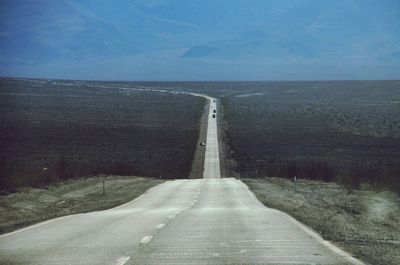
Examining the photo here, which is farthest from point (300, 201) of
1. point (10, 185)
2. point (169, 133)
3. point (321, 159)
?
point (169, 133)

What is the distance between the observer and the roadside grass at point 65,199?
23562mm

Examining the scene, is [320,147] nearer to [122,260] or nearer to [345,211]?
[345,211]

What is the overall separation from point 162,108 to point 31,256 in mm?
122327

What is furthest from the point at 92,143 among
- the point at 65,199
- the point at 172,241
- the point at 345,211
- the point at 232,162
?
the point at 172,241

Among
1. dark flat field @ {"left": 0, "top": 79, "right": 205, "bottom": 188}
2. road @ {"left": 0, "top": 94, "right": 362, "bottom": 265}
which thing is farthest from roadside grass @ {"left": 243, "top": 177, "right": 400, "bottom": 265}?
dark flat field @ {"left": 0, "top": 79, "right": 205, "bottom": 188}

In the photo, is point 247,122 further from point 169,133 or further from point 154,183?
point 154,183

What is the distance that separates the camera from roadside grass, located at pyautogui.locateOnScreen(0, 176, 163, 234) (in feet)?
77.3

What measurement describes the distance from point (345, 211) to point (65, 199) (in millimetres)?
14259

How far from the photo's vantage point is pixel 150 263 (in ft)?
38.3

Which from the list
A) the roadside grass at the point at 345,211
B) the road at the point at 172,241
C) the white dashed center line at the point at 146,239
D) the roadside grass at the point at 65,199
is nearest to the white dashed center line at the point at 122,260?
the road at the point at 172,241

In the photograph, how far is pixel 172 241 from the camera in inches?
580

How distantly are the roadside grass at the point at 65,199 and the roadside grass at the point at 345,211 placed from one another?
24.1 ft

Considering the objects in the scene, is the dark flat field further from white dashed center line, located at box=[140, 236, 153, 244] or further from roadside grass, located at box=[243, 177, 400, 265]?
white dashed center line, located at box=[140, 236, 153, 244]

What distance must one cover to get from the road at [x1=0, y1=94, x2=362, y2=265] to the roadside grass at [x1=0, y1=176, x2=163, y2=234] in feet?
7.72
